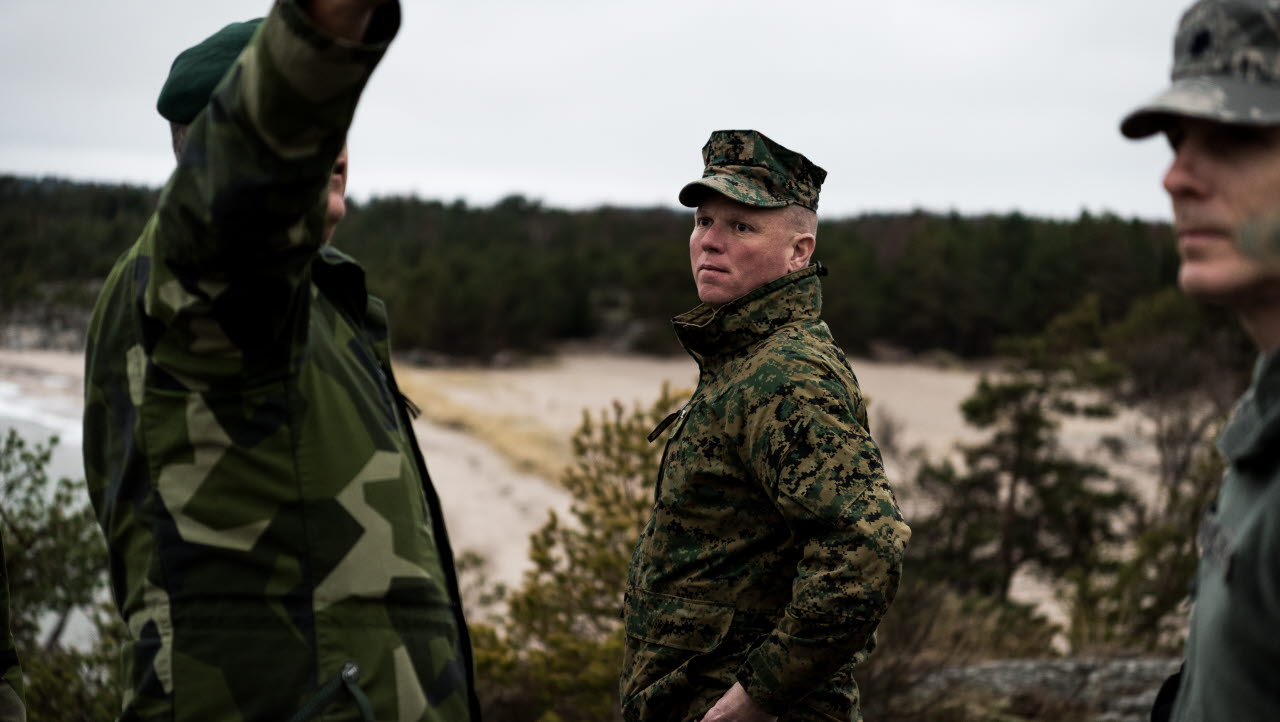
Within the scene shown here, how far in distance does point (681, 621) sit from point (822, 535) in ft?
1.35

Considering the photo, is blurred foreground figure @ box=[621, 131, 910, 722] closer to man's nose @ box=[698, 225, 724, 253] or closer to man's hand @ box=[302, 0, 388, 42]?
man's nose @ box=[698, 225, 724, 253]

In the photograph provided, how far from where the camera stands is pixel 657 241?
53281 millimetres

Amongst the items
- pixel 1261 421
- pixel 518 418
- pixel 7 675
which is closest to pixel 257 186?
pixel 1261 421

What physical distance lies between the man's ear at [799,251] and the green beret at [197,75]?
145cm

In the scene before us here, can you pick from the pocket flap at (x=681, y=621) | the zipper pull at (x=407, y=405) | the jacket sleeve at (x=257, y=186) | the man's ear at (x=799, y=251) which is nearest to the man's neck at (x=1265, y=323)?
the jacket sleeve at (x=257, y=186)

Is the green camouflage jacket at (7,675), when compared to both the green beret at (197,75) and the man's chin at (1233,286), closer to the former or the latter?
the green beret at (197,75)

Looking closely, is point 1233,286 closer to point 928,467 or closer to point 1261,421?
point 1261,421

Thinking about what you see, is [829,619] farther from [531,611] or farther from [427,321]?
[427,321]

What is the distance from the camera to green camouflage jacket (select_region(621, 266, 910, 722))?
2377 mm

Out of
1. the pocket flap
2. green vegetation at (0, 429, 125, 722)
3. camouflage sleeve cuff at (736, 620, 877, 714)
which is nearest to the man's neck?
camouflage sleeve cuff at (736, 620, 877, 714)

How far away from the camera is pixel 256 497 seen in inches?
68.4

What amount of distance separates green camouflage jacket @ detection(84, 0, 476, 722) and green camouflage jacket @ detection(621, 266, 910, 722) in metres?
0.75

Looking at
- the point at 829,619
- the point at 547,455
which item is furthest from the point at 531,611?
the point at 547,455

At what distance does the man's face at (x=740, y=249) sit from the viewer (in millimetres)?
2846
